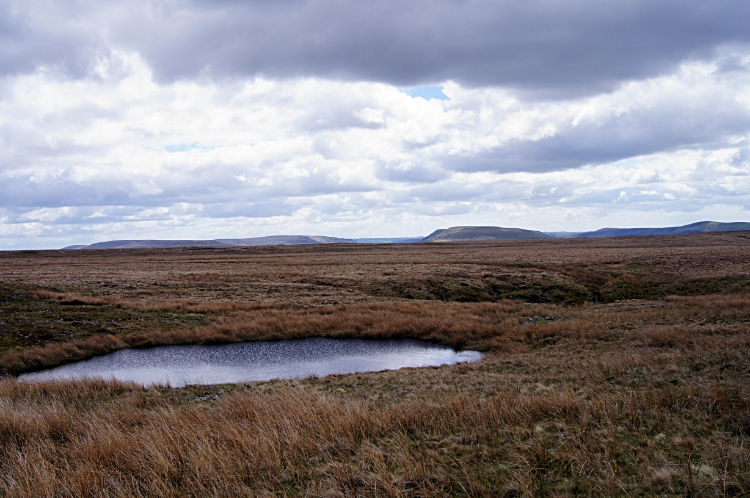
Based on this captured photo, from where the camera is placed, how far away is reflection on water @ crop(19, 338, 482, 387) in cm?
1970

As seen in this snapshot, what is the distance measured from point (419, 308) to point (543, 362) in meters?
16.7

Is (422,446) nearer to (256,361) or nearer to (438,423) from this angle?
(438,423)

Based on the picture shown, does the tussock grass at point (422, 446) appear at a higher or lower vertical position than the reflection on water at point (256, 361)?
higher

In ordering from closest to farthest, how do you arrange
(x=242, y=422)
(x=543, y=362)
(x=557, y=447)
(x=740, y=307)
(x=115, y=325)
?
(x=557, y=447)
(x=242, y=422)
(x=543, y=362)
(x=740, y=307)
(x=115, y=325)

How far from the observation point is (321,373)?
64.1 feet

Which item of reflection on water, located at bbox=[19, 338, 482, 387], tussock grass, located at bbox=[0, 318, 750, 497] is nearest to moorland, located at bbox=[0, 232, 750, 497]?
tussock grass, located at bbox=[0, 318, 750, 497]

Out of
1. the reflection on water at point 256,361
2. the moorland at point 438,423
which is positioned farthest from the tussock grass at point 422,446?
the reflection on water at point 256,361

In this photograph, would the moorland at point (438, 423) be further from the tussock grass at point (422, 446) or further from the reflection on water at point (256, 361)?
the reflection on water at point (256, 361)

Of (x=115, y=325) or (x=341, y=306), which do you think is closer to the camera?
(x=115, y=325)

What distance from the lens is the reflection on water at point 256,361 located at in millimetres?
19703

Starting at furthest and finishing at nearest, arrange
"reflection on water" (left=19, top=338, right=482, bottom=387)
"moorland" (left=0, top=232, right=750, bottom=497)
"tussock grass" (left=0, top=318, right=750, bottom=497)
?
"reflection on water" (left=19, top=338, right=482, bottom=387) → "moorland" (left=0, top=232, right=750, bottom=497) → "tussock grass" (left=0, top=318, right=750, bottom=497)

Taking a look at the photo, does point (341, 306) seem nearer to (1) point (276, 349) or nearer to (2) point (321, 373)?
(1) point (276, 349)

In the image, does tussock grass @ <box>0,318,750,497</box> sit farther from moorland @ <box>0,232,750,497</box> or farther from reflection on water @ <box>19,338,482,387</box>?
reflection on water @ <box>19,338,482,387</box>

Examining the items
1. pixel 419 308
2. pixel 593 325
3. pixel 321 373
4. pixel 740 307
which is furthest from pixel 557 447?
pixel 419 308
